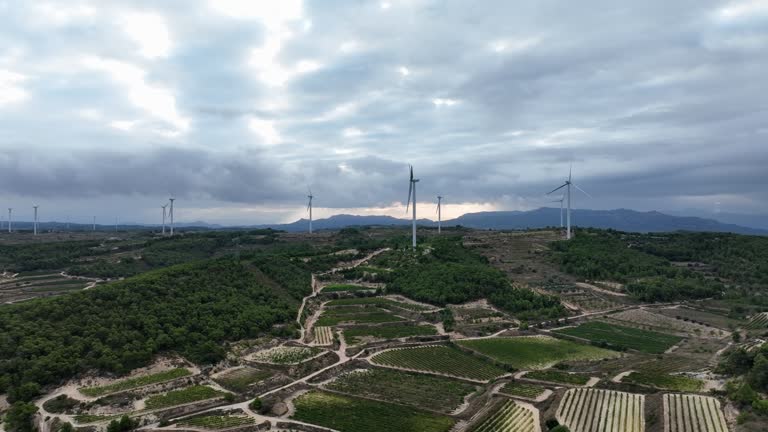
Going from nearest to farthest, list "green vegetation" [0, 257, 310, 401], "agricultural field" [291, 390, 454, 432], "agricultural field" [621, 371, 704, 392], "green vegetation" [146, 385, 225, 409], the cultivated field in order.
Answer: "agricultural field" [291, 390, 454, 432] < "agricultural field" [621, 371, 704, 392] < "green vegetation" [146, 385, 225, 409] < "green vegetation" [0, 257, 310, 401] < the cultivated field

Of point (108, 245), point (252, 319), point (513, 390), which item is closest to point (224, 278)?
A: point (252, 319)

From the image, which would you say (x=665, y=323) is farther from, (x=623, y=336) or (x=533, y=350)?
(x=533, y=350)

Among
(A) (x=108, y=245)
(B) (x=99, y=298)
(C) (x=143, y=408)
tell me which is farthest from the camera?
(A) (x=108, y=245)

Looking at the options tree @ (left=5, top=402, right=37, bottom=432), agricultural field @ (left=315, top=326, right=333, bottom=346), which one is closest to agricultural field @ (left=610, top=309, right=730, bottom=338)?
agricultural field @ (left=315, top=326, right=333, bottom=346)

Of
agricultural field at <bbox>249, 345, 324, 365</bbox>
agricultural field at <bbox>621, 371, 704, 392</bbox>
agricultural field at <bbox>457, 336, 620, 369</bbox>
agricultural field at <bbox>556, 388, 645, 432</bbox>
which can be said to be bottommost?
agricultural field at <bbox>249, 345, 324, 365</bbox>

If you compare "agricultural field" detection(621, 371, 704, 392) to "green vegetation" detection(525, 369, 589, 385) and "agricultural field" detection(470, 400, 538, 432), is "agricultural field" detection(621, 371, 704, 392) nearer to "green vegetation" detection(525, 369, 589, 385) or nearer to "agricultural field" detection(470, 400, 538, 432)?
"green vegetation" detection(525, 369, 589, 385)

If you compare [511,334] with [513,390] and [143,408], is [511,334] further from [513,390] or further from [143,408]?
[143,408]

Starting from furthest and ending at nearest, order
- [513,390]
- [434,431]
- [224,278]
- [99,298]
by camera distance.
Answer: [224,278], [99,298], [513,390], [434,431]
